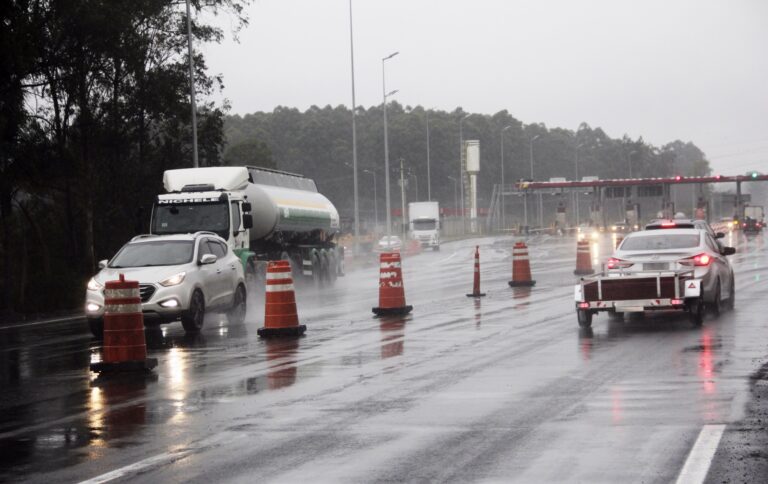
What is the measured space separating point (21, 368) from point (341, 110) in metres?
156

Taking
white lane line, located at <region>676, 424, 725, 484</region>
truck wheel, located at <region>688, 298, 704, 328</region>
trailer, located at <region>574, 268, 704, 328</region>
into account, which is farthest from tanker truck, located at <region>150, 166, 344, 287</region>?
white lane line, located at <region>676, 424, 725, 484</region>

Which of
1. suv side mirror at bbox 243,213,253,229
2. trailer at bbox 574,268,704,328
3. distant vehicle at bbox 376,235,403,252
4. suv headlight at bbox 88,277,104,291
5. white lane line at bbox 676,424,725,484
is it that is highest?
suv side mirror at bbox 243,213,253,229

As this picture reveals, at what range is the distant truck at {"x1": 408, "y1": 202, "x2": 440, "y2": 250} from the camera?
86.6 m

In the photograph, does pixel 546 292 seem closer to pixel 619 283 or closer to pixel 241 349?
pixel 619 283

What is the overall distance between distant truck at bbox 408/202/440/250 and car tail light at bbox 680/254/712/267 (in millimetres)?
65068

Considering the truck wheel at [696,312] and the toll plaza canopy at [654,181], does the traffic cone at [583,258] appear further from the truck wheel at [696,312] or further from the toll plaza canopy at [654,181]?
the toll plaza canopy at [654,181]

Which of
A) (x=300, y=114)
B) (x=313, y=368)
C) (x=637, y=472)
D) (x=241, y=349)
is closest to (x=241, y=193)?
(x=241, y=349)

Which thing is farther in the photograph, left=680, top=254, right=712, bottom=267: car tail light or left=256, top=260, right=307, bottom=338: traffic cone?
left=680, top=254, right=712, bottom=267: car tail light

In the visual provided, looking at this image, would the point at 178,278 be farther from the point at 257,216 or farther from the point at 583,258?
the point at 583,258

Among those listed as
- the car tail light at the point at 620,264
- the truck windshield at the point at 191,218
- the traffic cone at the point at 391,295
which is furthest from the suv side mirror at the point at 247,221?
the car tail light at the point at 620,264

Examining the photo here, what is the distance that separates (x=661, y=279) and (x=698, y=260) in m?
1.71

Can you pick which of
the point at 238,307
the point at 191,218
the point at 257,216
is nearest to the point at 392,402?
the point at 238,307

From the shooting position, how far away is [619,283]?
19078mm

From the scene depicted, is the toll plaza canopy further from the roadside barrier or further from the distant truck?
the roadside barrier
